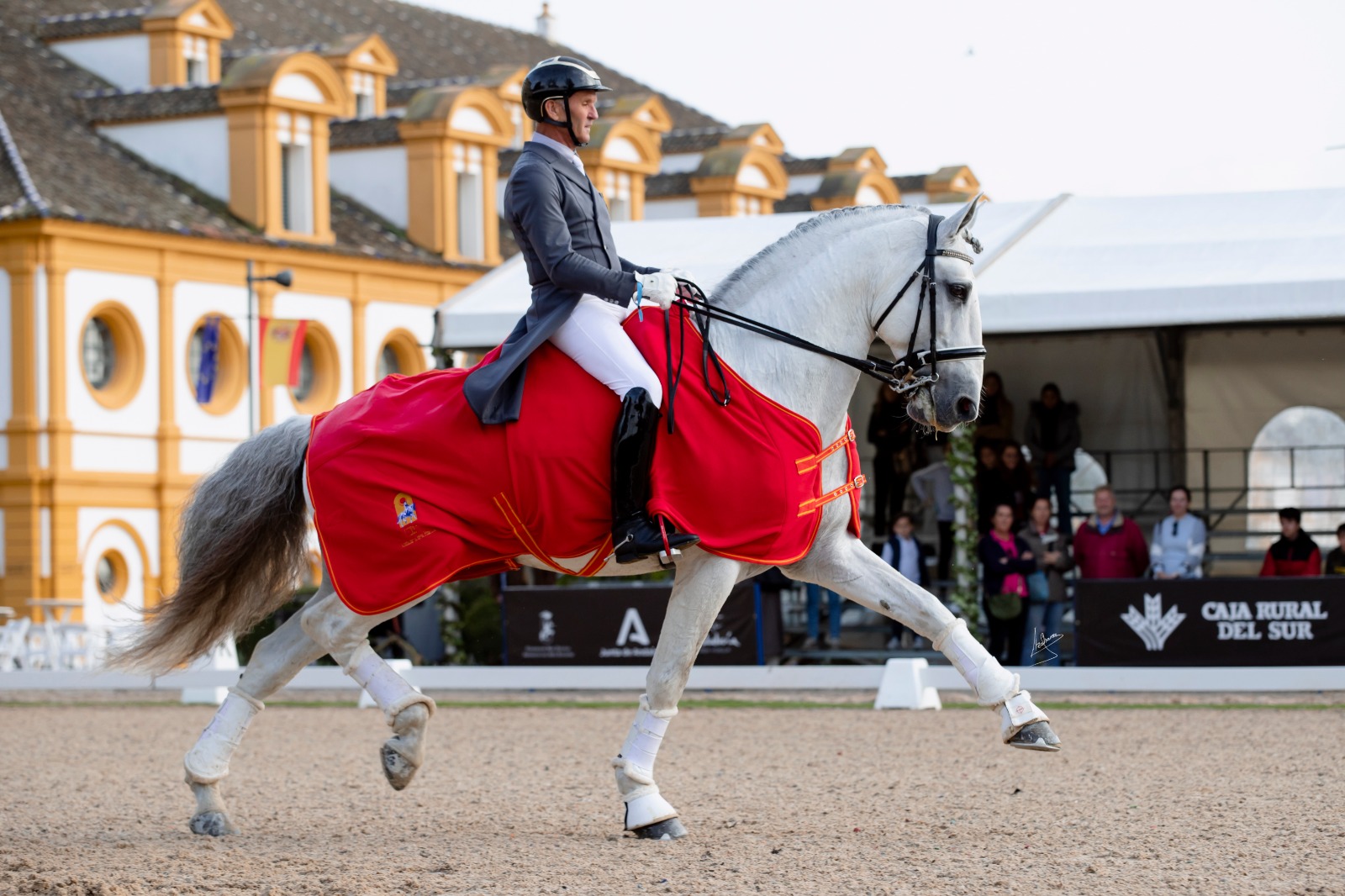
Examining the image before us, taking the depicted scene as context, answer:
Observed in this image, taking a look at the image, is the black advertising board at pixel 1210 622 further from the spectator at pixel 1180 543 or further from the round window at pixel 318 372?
the round window at pixel 318 372

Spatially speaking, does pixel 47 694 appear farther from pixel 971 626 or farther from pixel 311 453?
pixel 311 453

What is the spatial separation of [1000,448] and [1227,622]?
297 cm

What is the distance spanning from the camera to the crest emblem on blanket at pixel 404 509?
7.27 metres

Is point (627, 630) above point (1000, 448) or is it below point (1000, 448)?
below

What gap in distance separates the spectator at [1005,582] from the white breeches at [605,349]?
884 centimetres

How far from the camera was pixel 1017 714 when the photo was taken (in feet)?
22.7

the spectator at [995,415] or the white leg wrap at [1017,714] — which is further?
the spectator at [995,415]

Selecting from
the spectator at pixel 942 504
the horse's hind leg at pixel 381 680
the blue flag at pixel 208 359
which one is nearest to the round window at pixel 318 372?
the blue flag at pixel 208 359

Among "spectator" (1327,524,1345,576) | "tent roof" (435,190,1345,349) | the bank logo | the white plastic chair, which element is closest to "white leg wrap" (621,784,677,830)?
"tent roof" (435,190,1345,349)

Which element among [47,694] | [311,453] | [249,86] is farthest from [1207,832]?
[249,86]

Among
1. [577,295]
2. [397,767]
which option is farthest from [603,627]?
[577,295]

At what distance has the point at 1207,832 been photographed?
6.90 meters

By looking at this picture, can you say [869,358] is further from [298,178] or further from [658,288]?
[298,178]

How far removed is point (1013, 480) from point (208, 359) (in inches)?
652
